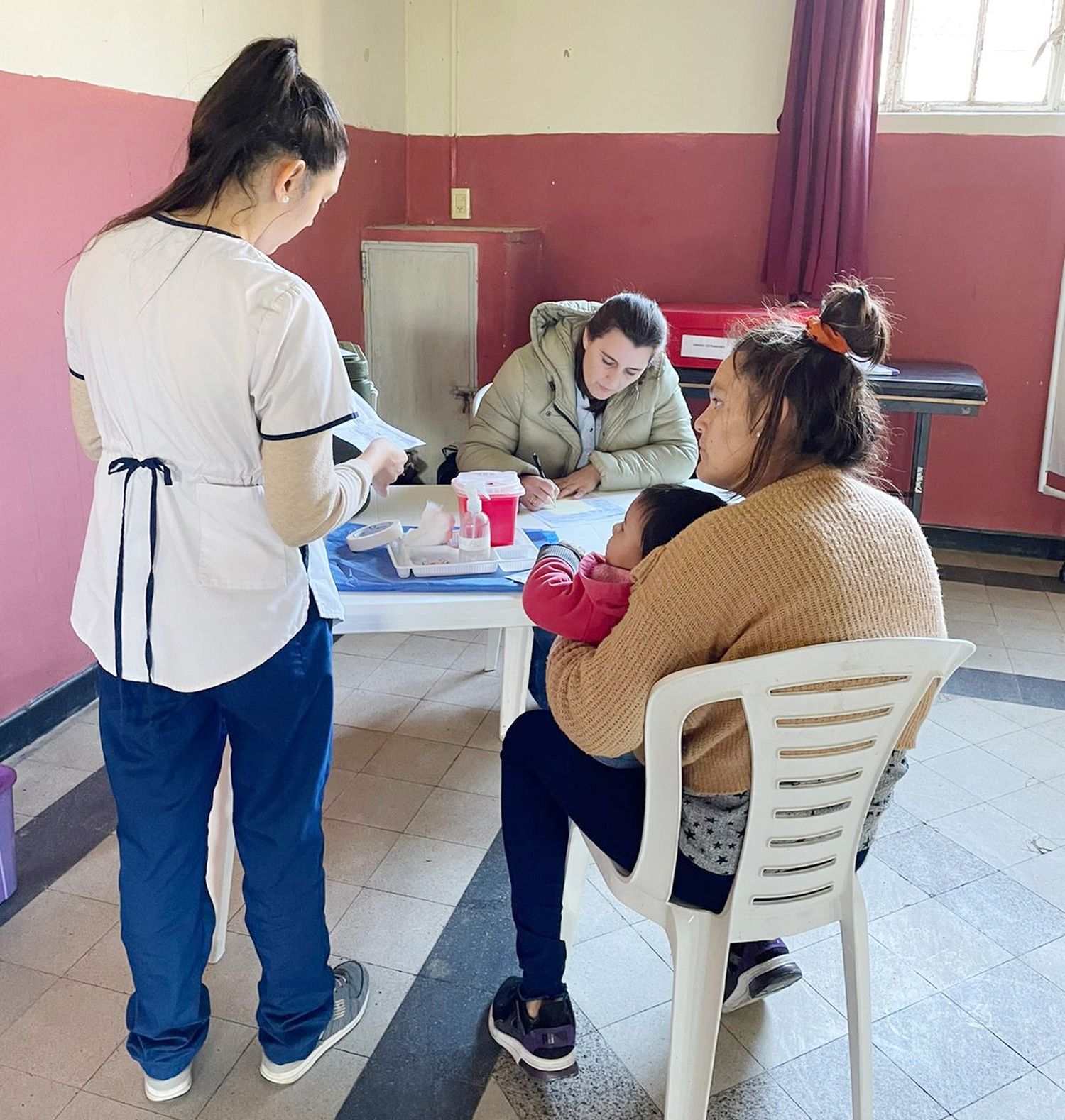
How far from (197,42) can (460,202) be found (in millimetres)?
1537

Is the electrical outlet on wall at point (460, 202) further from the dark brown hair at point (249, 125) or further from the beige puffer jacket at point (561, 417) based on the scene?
the dark brown hair at point (249, 125)

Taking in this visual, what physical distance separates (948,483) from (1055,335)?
0.66 m

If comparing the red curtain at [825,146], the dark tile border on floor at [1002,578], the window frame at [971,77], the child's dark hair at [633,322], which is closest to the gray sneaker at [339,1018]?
the child's dark hair at [633,322]

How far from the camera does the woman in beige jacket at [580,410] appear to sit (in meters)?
2.40

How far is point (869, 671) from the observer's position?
1.16 metres

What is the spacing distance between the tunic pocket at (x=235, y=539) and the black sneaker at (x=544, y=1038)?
795 millimetres

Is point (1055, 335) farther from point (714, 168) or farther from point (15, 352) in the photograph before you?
point (15, 352)

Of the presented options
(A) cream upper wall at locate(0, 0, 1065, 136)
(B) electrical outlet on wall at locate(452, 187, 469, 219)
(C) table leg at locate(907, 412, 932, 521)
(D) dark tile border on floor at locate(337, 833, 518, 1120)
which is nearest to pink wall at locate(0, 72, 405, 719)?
(A) cream upper wall at locate(0, 0, 1065, 136)

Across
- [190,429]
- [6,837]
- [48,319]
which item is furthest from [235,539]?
[48,319]

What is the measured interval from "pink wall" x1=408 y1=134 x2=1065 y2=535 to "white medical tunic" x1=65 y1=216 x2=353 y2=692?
10.2ft

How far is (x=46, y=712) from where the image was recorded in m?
2.54

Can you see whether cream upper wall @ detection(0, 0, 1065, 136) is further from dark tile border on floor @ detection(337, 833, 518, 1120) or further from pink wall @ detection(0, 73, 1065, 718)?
dark tile border on floor @ detection(337, 833, 518, 1120)

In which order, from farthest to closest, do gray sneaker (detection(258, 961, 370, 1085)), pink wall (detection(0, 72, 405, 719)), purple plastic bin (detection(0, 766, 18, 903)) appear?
pink wall (detection(0, 72, 405, 719)) < purple plastic bin (detection(0, 766, 18, 903)) < gray sneaker (detection(258, 961, 370, 1085))

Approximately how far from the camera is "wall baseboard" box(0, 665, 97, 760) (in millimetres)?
2422
